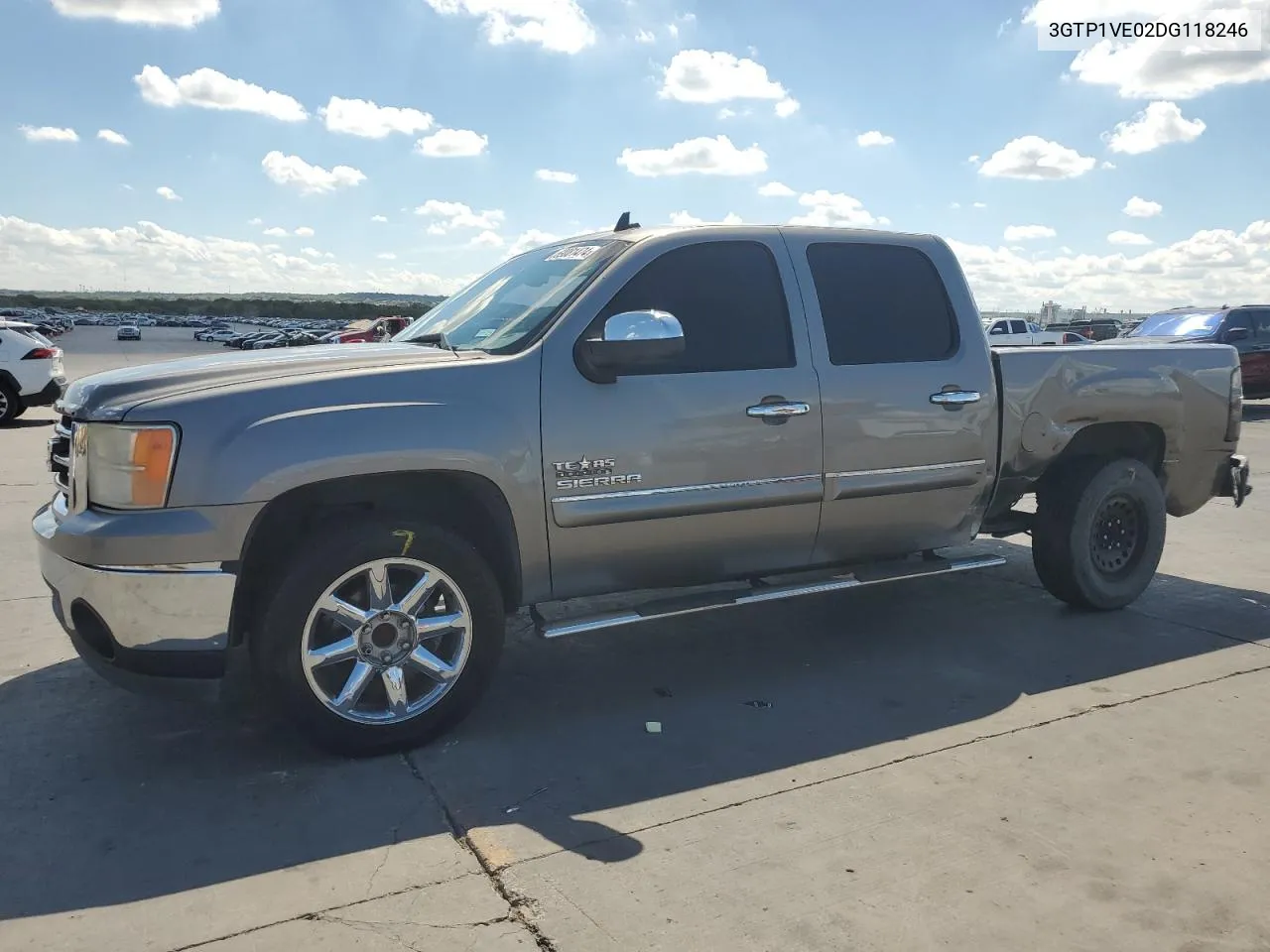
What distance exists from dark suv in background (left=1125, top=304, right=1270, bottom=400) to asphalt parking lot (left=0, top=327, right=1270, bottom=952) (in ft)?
47.7

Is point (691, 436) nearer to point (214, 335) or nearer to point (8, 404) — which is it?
point (8, 404)

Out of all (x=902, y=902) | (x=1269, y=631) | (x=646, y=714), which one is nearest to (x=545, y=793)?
(x=646, y=714)

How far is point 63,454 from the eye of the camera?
3.77m

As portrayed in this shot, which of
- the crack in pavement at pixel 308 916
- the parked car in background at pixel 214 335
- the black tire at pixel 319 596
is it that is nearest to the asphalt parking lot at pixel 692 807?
the crack in pavement at pixel 308 916

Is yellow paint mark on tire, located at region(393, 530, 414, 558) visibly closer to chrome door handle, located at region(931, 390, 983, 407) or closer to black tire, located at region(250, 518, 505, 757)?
black tire, located at region(250, 518, 505, 757)

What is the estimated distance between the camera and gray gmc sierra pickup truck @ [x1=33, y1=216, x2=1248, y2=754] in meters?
3.40

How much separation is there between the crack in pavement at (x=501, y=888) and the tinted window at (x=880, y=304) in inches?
98.8

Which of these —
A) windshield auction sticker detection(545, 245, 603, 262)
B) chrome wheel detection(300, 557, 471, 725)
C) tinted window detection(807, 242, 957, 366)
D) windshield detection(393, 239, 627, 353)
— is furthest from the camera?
tinted window detection(807, 242, 957, 366)

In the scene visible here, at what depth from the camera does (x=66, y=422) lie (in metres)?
3.76

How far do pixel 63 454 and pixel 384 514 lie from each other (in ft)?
3.95

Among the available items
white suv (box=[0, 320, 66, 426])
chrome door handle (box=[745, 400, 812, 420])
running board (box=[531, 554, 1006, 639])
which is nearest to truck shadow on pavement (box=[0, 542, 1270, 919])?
running board (box=[531, 554, 1006, 639])

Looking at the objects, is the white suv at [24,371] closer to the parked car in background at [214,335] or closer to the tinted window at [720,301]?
the tinted window at [720,301]

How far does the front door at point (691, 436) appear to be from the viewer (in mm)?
3953

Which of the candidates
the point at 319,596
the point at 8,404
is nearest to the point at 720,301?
the point at 319,596
